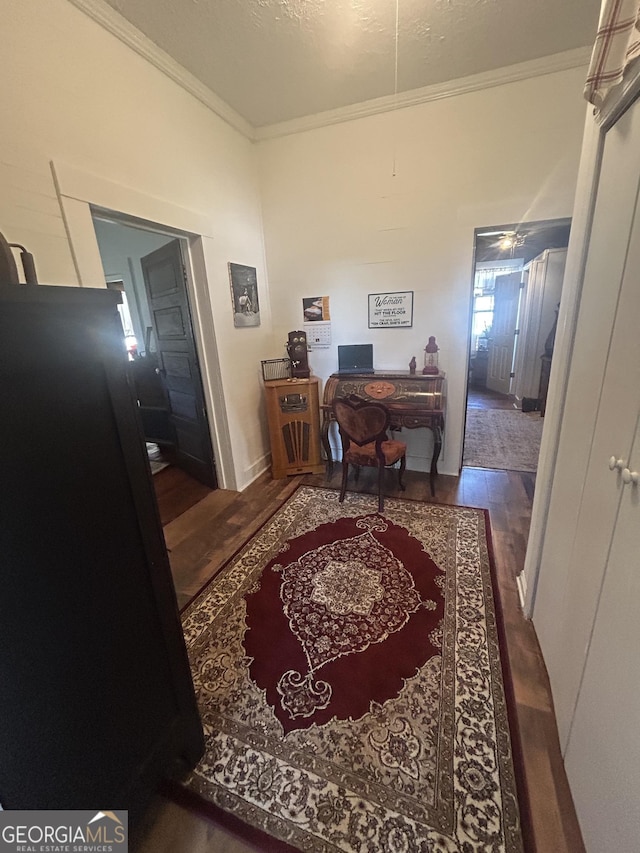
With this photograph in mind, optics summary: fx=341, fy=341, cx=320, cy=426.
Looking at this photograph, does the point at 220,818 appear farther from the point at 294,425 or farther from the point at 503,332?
the point at 503,332

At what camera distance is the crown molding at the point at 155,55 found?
1.69m

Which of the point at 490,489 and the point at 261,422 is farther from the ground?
the point at 261,422

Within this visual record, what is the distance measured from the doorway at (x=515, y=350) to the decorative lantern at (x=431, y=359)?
0.71 m

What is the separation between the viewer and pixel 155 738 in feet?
3.41

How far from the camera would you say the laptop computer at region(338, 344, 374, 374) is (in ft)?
10.5

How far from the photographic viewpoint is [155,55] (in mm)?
2006

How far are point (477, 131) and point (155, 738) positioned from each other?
12.5 feet

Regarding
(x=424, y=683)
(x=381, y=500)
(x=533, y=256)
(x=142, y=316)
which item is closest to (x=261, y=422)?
(x=381, y=500)

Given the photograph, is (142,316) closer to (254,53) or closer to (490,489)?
(254,53)

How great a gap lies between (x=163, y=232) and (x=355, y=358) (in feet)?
5.92

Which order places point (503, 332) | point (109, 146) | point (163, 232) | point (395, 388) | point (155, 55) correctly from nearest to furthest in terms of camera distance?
point (109, 146) < point (155, 55) < point (163, 232) < point (395, 388) < point (503, 332)

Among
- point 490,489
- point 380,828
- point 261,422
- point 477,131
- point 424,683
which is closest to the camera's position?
point 380,828

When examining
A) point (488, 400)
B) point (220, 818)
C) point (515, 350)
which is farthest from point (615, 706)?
point (515, 350)

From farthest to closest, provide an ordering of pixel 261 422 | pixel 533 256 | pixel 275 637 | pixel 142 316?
pixel 533 256 < pixel 142 316 < pixel 261 422 < pixel 275 637
